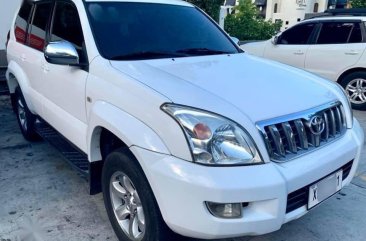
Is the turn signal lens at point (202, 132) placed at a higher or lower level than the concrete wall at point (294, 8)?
higher

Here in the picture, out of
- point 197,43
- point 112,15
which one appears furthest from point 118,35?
point 197,43

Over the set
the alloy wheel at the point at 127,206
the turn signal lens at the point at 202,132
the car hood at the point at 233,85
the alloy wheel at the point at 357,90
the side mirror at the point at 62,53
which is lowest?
the alloy wheel at the point at 357,90

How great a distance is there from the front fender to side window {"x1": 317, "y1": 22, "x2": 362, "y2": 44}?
18.3 ft

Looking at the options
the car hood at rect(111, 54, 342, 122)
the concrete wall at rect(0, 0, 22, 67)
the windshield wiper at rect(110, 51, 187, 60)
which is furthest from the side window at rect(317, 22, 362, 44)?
the concrete wall at rect(0, 0, 22, 67)

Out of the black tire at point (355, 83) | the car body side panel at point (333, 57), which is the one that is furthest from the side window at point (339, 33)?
the black tire at point (355, 83)

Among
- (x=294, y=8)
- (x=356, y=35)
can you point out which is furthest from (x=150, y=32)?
(x=294, y=8)

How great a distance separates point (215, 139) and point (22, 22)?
349 centimetres

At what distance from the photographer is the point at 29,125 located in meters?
4.57

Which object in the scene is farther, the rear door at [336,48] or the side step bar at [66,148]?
the rear door at [336,48]

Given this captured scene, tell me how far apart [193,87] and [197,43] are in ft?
3.81

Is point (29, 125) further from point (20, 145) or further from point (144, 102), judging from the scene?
point (144, 102)

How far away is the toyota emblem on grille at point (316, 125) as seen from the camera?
237 centimetres

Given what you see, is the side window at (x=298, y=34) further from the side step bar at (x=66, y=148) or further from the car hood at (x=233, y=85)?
the side step bar at (x=66, y=148)

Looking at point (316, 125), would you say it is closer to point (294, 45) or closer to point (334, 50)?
point (334, 50)
